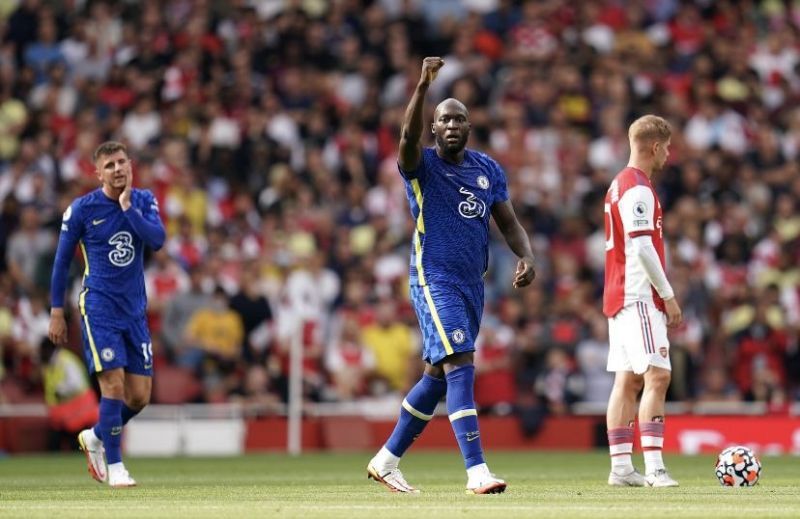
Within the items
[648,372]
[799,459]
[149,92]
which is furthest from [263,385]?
[648,372]

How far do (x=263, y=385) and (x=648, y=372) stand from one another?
10.2 meters

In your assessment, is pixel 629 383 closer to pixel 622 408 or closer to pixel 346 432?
pixel 622 408

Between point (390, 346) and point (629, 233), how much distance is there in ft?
33.8

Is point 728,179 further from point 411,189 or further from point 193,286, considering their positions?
point 411,189

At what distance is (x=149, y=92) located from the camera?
24.2 metres

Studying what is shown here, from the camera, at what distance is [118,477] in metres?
12.8

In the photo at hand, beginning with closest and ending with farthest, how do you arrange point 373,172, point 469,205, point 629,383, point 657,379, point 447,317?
1. point 447,317
2. point 469,205
3. point 657,379
4. point 629,383
5. point 373,172

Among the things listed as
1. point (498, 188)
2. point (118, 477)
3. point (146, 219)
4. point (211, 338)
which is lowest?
point (118, 477)

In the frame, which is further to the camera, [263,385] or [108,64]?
[108,64]

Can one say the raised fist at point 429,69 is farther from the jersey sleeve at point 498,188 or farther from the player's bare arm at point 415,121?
the jersey sleeve at point 498,188

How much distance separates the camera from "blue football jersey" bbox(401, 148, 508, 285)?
10.8 m

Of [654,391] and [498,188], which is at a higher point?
[498,188]

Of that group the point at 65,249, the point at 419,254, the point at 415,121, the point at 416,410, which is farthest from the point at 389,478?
the point at 65,249

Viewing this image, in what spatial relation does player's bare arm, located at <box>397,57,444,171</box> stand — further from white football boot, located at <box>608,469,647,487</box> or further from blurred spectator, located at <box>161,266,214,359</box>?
blurred spectator, located at <box>161,266,214,359</box>
